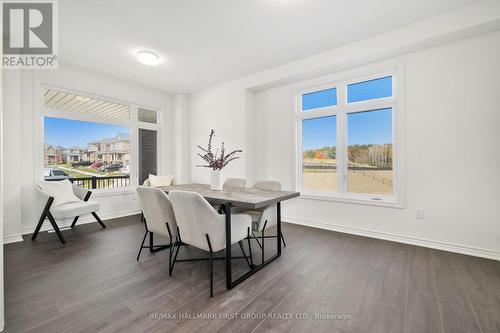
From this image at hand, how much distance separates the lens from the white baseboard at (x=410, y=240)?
2578 millimetres

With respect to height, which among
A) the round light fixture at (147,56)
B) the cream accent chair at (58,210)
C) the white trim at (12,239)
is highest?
the round light fixture at (147,56)

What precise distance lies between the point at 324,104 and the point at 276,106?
917mm

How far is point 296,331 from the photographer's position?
1.49 meters

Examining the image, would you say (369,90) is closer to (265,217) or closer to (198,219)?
(265,217)

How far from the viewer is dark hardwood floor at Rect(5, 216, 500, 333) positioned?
156 centimetres

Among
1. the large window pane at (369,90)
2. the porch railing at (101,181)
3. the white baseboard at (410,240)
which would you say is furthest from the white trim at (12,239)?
the large window pane at (369,90)

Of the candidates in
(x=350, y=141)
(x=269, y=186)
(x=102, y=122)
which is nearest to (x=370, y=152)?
(x=350, y=141)

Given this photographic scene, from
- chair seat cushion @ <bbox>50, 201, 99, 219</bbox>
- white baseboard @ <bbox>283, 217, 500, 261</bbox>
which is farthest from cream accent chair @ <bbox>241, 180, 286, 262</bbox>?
chair seat cushion @ <bbox>50, 201, 99, 219</bbox>

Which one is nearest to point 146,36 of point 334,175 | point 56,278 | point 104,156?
point 104,156

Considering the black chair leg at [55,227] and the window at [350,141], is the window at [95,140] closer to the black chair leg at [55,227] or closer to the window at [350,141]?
the black chair leg at [55,227]

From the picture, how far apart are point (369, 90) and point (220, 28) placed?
94.9 inches

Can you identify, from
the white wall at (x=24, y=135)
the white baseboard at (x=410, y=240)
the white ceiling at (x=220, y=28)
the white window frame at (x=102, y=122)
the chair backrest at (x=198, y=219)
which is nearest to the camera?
the chair backrest at (x=198, y=219)

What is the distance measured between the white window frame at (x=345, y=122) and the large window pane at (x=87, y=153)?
3737mm

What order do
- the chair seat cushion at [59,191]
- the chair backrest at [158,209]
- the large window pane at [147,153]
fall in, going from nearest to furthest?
the chair backrest at [158,209]
the chair seat cushion at [59,191]
the large window pane at [147,153]
